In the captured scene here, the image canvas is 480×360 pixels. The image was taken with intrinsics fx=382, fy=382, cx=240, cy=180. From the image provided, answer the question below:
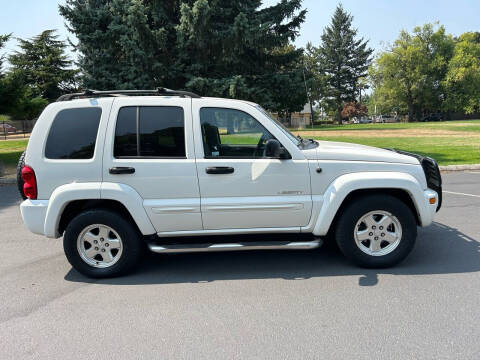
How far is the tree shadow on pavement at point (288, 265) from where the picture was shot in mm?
4219

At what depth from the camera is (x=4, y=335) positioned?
10.5ft

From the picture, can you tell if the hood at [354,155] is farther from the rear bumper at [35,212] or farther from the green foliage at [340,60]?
the green foliage at [340,60]

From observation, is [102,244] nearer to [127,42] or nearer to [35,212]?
[35,212]

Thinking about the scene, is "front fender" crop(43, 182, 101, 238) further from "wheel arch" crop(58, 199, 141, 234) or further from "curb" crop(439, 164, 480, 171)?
"curb" crop(439, 164, 480, 171)

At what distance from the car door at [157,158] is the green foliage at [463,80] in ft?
Result: 255

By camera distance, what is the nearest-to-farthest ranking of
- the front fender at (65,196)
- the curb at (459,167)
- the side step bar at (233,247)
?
the front fender at (65,196) < the side step bar at (233,247) < the curb at (459,167)

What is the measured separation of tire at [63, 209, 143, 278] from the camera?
13.6 feet

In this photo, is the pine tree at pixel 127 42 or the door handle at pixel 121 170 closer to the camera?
the door handle at pixel 121 170

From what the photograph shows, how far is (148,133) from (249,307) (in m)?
2.10

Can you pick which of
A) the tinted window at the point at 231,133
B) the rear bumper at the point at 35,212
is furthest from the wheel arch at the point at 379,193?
the rear bumper at the point at 35,212

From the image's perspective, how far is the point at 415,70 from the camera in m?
69.2

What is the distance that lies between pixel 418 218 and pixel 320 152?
4.46 ft

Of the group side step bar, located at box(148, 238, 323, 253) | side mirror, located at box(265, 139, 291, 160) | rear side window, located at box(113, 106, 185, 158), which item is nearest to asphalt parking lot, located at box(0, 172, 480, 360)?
side step bar, located at box(148, 238, 323, 253)

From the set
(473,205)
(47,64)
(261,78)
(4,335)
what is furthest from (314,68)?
(4,335)
